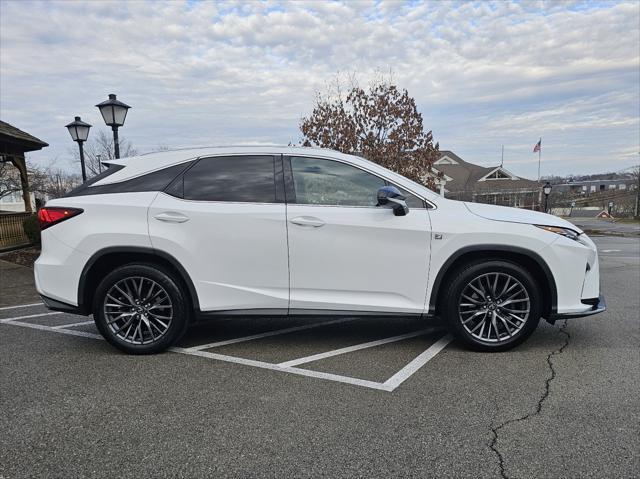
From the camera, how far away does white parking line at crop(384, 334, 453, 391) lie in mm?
3312

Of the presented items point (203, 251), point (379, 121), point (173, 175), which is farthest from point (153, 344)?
point (379, 121)

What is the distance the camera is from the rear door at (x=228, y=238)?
3711mm

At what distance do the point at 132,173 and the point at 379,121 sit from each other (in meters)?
12.5

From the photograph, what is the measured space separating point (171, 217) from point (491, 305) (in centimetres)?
291

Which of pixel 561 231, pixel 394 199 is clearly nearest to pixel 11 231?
pixel 394 199

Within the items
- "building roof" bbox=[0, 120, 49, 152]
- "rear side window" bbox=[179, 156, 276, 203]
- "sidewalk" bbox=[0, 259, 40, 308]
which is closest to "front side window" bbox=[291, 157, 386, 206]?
"rear side window" bbox=[179, 156, 276, 203]

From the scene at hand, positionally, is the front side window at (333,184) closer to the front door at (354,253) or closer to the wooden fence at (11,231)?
the front door at (354,253)

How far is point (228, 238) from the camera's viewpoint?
371cm

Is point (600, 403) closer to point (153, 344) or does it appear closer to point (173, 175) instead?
point (153, 344)

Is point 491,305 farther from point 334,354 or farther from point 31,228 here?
point 31,228

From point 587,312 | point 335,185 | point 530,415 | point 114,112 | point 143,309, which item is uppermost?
point 114,112

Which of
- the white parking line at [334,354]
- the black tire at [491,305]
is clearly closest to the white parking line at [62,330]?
the white parking line at [334,354]

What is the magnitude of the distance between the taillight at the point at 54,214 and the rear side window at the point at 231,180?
2.80ft

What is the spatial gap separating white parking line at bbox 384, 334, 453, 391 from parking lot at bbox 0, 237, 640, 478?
2 cm
